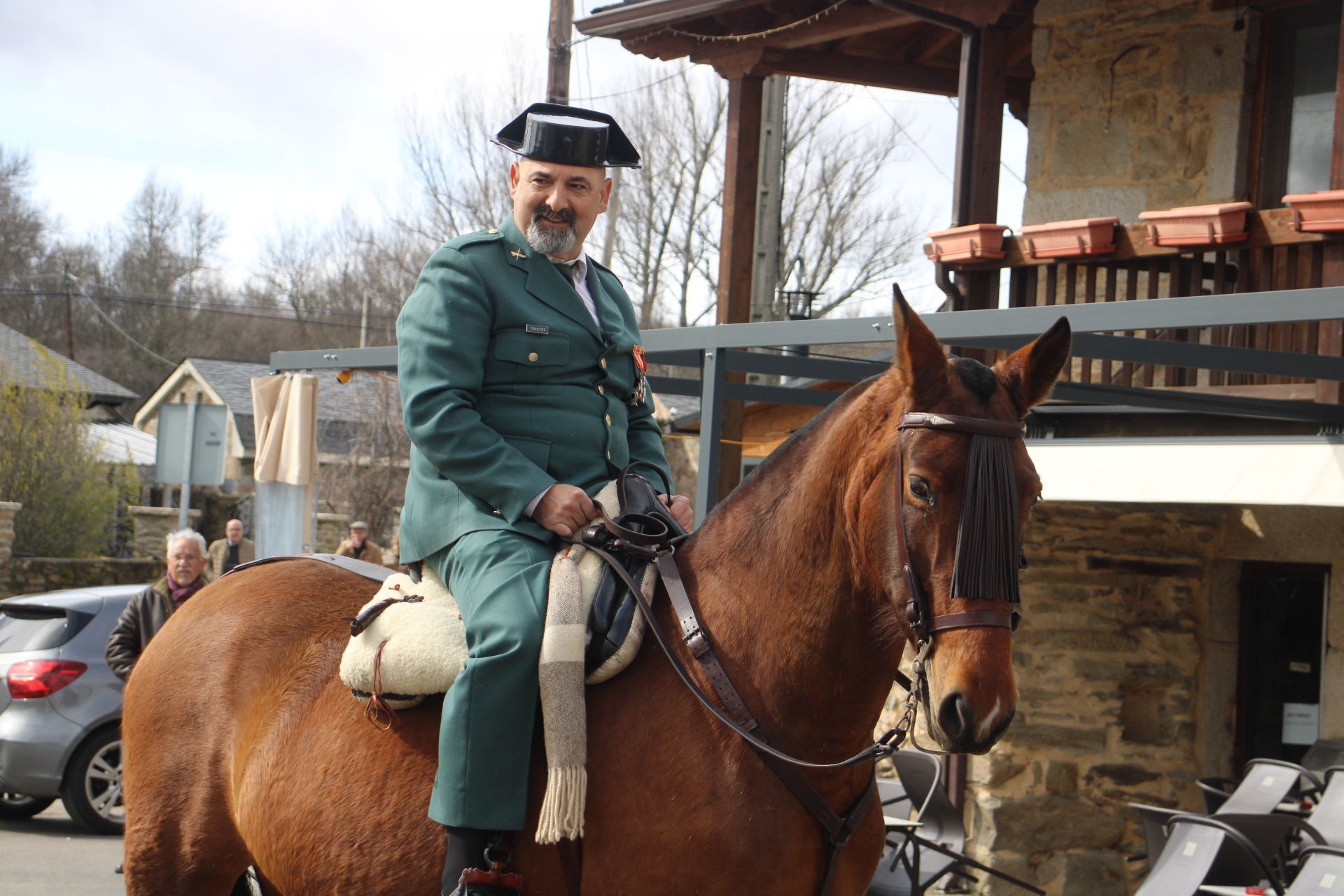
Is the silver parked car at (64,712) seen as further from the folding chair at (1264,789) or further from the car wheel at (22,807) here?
the folding chair at (1264,789)

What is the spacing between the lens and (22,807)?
1062 cm

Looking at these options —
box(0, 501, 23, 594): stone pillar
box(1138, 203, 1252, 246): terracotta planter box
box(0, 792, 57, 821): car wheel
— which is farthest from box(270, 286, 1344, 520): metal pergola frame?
box(0, 501, 23, 594): stone pillar

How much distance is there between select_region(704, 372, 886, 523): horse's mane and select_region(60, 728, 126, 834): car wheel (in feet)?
26.0

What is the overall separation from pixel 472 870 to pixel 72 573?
873 inches

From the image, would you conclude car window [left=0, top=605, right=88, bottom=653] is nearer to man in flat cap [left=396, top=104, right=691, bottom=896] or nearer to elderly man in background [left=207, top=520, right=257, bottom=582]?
elderly man in background [left=207, top=520, right=257, bottom=582]

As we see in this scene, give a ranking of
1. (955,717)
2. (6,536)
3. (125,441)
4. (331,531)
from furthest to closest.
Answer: (125,441)
(331,531)
(6,536)
(955,717)

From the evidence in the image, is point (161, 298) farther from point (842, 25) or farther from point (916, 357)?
point (916, 357)

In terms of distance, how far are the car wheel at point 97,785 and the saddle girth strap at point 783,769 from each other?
7936 millimetres

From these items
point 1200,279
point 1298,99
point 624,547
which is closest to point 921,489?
point 624,547

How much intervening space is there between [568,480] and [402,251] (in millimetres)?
33034

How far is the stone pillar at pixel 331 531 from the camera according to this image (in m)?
26.3

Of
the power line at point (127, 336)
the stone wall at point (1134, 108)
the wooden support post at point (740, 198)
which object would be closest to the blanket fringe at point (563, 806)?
the wooden support post at point (740, 198)

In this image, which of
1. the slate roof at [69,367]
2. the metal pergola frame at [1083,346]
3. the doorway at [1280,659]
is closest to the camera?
the metal pergola frame at [1083,346]

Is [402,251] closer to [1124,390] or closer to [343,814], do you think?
[1124,390]
